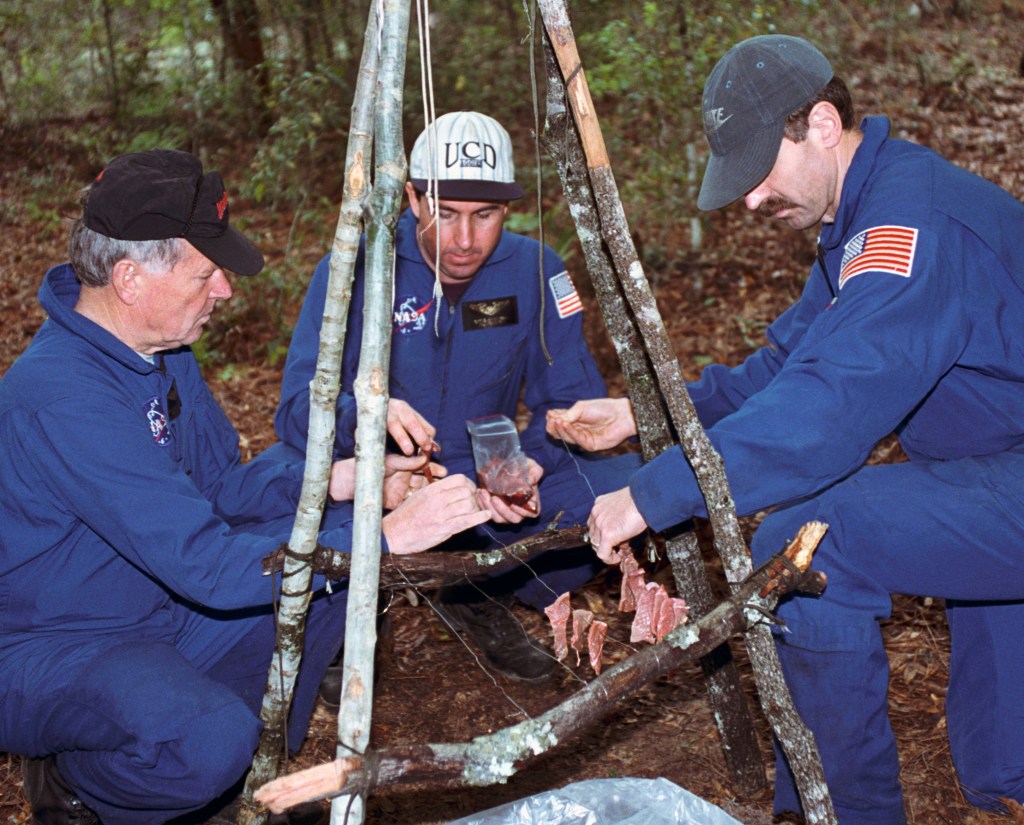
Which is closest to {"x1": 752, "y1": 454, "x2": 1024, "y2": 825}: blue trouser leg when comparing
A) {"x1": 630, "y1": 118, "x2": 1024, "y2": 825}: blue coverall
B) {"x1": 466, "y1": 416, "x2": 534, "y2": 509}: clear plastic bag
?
{"x1": 630, "y1": 118, "x2": 1024, "y2": 825}: blue coverall

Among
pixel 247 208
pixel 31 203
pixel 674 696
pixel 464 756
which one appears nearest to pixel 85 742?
pixel 464 756

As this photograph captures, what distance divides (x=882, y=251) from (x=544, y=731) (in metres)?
1.31

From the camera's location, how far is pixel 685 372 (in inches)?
242

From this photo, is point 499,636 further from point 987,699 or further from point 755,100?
point 755,100

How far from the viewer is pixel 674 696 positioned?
359 centimetres

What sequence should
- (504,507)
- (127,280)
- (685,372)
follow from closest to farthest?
(127,280) → (504,507) → (685,372)

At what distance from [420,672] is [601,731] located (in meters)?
0.75

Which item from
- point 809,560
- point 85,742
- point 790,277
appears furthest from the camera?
point 790,277

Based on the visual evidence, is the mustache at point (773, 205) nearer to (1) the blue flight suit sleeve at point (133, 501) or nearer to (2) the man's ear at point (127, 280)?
(1) the blue flight suit sleeve at point (133, 501)

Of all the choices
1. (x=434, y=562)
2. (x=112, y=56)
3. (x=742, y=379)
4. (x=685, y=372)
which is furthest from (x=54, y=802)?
(x=112, y=56)

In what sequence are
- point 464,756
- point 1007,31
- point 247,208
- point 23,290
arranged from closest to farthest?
point 464,756 → point 23,290 → point 247,208 → point 1007,31

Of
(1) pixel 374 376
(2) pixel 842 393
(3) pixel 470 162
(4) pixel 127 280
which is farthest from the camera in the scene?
(3) pixel 470 162

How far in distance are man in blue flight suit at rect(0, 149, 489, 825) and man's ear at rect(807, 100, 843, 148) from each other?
1.23m

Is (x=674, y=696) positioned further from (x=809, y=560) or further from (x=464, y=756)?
(x=464, y=756)
